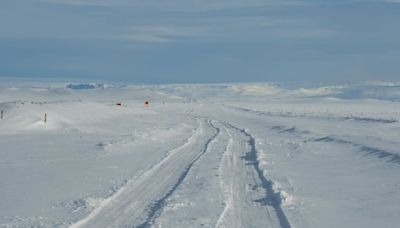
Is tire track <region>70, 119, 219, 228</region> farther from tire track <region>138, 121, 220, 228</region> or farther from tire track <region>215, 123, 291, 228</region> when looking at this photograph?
tire track <region>215, 123, 291, 228</region>

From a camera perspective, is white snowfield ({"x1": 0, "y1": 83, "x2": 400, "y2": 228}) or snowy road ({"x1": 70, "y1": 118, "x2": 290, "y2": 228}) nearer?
snowy road ({"x1": 70, "y1": 118, "x2": 290, "y2": 228})

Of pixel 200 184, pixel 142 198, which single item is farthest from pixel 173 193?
pixel 200 184

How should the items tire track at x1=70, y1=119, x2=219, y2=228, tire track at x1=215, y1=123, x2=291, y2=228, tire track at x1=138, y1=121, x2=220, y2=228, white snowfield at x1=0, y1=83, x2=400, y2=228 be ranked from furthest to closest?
white snowfield at x1=0, y1=83, x2=400, y2=228 → tire track at x1=215, y1=123, x2=291, y2=228 → tire track at x1=70, y1=119, x2=219, y2=228 → tire track at x1=138, y1=121, x2=220, y2=228

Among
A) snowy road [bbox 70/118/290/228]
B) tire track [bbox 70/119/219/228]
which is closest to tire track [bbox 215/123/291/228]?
snowy road [bbox 70/118/290/228]

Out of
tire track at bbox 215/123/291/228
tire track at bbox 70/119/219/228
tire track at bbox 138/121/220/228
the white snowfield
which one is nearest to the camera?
tire track at bbox 138/121/220/228

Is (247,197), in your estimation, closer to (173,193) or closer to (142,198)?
(173,193)

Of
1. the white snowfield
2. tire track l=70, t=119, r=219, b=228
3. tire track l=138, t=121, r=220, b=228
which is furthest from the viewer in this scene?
the white snowfield

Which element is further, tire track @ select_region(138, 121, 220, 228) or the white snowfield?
the white snowfield

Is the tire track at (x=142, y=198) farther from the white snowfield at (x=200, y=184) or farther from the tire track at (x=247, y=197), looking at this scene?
the tire track at (x=247, y=197)

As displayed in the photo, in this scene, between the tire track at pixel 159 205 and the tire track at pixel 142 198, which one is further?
the tire track at pixel 142 198

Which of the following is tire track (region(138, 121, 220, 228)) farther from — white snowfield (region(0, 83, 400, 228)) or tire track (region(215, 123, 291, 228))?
tire track (region(215, 123, 291, 228))

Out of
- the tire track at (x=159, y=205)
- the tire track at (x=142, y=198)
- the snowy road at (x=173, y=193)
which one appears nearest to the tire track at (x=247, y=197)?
the snowy road at (x=173, y=193)

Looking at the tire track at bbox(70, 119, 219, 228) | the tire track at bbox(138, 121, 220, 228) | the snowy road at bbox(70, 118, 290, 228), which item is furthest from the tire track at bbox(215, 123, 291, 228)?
the tire track at bbox(70, 119, 219, 228)

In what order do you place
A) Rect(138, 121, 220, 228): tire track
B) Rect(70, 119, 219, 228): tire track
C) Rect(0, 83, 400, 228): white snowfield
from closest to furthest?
Rect(138, 121, 220, 228): tire track < Rect(70, 119, 219, 228): tire track < Rect(0, 83, 400, 228): white snowfield
